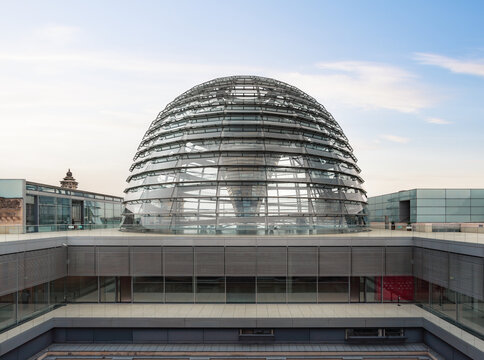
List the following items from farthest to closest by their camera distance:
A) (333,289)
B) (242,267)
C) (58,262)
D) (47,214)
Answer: (47,214), (333,289), (242,267), (58,262)

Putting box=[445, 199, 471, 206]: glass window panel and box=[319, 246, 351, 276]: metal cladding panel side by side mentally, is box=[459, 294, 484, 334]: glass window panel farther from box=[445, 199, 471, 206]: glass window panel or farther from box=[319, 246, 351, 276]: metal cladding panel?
box=[445, 199, 471, 206]: glass window panel

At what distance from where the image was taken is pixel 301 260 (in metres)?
20.9

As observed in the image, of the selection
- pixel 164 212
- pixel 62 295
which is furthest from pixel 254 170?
pixel 62 295

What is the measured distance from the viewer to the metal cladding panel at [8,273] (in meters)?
16.1

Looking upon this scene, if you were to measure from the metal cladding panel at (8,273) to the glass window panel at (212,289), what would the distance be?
10.4 meters

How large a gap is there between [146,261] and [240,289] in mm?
6554

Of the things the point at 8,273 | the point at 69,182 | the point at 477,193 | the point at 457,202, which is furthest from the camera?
the point at 69,182

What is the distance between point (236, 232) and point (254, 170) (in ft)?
18.1

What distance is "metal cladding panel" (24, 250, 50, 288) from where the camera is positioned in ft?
58.4

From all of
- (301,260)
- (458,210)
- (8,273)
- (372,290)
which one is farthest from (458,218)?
(8,273)

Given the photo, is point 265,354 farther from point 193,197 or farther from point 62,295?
point 62,295

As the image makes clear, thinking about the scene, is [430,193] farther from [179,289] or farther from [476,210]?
[179,289]

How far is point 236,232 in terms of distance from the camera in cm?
2170

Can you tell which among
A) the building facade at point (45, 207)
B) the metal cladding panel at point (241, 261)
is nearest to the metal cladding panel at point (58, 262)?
the building facade at point (45, 207)
